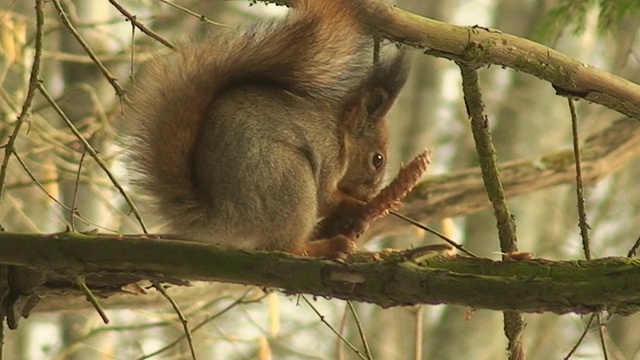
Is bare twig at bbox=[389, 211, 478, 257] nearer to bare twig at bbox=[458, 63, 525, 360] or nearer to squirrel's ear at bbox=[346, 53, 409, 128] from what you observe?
bare twig at bbox=[458, 63, 525, 360]

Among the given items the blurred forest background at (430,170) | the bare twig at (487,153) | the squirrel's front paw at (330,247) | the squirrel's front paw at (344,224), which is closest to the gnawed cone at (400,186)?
the squirrel's front paw at (344,224)

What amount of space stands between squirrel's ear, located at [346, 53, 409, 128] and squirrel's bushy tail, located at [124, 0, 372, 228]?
0.72 ft

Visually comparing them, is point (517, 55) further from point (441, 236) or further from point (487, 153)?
point (441, 236)

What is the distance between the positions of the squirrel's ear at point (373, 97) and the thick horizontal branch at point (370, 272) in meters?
0.61

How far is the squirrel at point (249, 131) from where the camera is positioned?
1.37 meters

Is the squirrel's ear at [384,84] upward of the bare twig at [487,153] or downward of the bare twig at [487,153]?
upward

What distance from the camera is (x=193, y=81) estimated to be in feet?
4.69

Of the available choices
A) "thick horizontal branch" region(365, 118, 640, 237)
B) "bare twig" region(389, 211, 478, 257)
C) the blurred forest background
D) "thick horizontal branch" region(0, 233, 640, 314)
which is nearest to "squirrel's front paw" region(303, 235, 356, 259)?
"bare twig" region(389, 211, 478, 257)

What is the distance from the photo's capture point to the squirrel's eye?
1.74 metres

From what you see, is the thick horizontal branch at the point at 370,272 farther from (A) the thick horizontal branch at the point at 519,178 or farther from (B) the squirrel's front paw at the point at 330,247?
(A) the thick horizontal branch at the point at 519,178

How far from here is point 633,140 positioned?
2252 mm

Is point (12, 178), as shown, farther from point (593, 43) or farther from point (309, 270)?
point (593, 43)

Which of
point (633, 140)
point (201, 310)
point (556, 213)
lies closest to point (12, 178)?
point (201, 310)

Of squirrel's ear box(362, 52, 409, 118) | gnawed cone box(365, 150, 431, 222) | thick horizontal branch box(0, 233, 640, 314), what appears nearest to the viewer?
thick horizontal branch box(0, 233, 640, 314)
